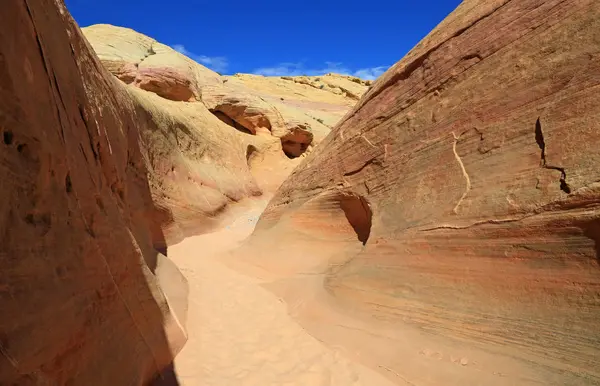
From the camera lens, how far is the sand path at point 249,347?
2988 mm

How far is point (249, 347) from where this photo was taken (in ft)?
11.7

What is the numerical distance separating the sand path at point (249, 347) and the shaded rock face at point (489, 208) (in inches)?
13.0

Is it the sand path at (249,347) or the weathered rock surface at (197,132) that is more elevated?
the weathered rock surface at (197,132)

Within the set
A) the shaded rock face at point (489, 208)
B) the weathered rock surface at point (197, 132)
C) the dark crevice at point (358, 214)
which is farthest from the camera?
the weathered rock surface at point (197, 132)

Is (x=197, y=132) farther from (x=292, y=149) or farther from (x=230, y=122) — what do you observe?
(x=292, y=149)

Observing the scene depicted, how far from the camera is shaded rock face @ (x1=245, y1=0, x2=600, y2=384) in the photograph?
262 cm

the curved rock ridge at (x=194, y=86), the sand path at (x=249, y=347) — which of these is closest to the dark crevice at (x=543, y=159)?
the sand path at (x=249, y=347)

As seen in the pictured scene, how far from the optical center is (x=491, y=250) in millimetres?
3098

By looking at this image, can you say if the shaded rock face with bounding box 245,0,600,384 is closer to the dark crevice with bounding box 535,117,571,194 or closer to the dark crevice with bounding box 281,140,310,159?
the dark crevice with bounding box 535,117,571,194

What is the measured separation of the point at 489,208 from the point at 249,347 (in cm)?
276

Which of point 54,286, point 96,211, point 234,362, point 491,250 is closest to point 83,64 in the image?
point 96,211

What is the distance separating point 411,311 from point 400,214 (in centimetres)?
121

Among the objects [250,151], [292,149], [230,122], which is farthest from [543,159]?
[230,122]

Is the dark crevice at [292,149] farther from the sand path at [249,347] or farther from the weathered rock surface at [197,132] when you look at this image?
the sand path at [249,347]
